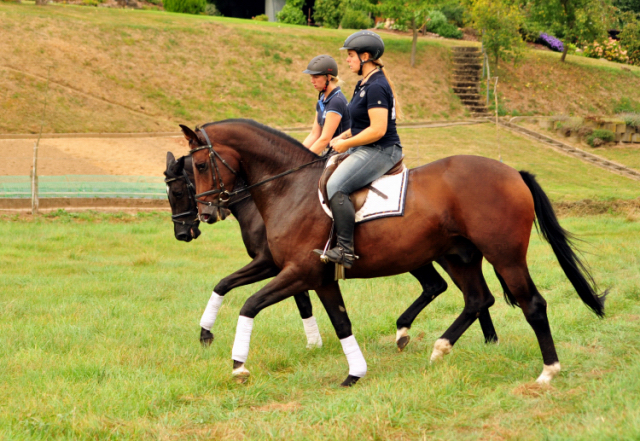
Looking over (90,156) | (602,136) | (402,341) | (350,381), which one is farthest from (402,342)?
(602,136)

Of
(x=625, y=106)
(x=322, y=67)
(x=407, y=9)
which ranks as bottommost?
(x=625, y=106)

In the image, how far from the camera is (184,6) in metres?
43.4

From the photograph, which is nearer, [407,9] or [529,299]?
[529,299]

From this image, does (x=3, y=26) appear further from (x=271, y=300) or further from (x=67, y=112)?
(x=271, y=300)

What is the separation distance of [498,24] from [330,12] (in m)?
14.4

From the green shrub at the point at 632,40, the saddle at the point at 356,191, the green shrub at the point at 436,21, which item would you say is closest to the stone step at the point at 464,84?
the green shrub at the point at 436,21

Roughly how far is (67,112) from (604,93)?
30.7 meters

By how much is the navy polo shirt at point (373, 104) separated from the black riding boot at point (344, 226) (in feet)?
2.27

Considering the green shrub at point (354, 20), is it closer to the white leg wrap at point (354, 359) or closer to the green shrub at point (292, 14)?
the green shrub at point (292, 14)

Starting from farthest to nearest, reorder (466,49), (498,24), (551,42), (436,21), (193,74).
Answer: (551,42), (436,21), (466,49), (498,24), (193,74)

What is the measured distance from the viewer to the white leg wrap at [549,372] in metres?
5.15

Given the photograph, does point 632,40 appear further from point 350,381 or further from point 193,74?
point 350,381

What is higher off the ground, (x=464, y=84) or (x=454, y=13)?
(x=454, y=13)

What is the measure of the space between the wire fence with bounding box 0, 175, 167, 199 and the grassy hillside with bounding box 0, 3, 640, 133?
674 centimetres
